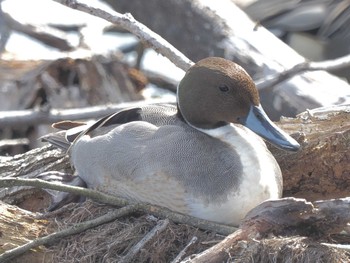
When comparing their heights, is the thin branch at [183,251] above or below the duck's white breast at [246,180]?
below

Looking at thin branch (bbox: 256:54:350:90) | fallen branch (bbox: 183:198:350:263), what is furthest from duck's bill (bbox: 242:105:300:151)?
thin branch (bbox: 256:54:350:90)

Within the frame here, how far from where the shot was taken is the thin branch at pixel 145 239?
14.1 feet

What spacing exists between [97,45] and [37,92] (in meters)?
0.58

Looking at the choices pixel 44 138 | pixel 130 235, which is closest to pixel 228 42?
pixel 44 138

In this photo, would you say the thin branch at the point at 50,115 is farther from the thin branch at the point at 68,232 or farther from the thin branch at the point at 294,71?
the thin branch at the point at 68,232

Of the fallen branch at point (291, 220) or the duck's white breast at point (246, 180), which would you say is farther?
the duck's white breast at point (246, 180)

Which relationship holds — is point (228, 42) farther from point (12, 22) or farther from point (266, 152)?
point (266, 152)

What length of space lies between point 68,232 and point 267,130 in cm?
81

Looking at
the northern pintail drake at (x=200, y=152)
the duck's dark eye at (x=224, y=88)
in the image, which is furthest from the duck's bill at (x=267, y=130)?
the duck's dark eye at (x=224, y=88)

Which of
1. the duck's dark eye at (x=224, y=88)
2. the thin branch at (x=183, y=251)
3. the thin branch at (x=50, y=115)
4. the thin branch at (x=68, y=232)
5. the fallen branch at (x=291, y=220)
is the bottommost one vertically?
the thin branch at (x=50, y=115)

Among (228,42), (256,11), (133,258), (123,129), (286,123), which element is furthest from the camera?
(256,11)

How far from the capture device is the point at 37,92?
6.72 meters

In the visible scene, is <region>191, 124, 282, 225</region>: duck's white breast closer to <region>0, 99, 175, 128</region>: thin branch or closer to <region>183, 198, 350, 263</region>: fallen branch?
<region>183, 198, 350, 263</region>: fallen branch

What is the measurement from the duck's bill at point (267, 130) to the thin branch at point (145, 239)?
47cm
